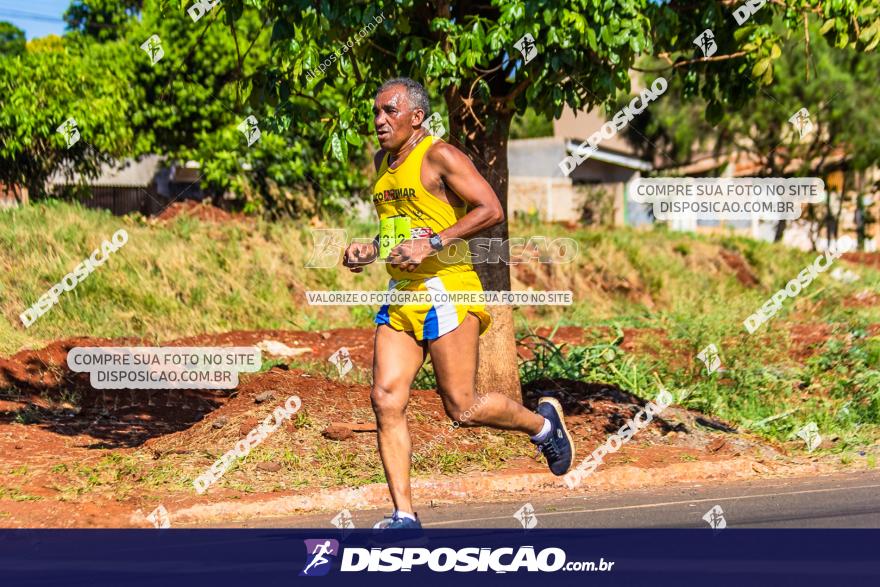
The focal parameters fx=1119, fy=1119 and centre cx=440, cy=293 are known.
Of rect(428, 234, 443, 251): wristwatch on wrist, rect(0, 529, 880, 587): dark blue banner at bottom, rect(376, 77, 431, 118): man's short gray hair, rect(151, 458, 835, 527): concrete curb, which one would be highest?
rect(376, 77, 431, 118): man's short gray hair

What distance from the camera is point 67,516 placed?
5.99 metres

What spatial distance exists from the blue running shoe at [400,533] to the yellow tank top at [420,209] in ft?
3.74

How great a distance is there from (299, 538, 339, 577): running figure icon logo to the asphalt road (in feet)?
2.54

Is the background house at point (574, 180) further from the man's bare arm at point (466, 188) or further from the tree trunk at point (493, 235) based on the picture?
the man's bare arm at point (466, 188)

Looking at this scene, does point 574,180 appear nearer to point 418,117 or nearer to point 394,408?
point 418,117

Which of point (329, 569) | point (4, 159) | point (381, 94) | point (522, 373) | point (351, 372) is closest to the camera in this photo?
point (329, 569)

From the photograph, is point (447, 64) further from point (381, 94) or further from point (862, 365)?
point (862, 365)

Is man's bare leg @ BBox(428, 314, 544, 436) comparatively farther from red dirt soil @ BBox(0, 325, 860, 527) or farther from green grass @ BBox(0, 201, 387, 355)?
green grass @ BBox(0, 201, 387, 355)

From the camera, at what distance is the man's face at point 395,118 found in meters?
5.31

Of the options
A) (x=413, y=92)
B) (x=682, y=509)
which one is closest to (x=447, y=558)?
(x=682, y=509)

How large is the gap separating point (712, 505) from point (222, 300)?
849 centimetres

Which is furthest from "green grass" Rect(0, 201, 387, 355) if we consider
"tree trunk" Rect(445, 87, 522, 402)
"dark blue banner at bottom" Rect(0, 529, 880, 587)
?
"dark blue banner at bottom" Rect(0, 529, 880, 587)

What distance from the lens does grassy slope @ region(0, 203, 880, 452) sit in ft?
31.3

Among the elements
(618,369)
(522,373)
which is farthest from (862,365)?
Result: (522,373)
